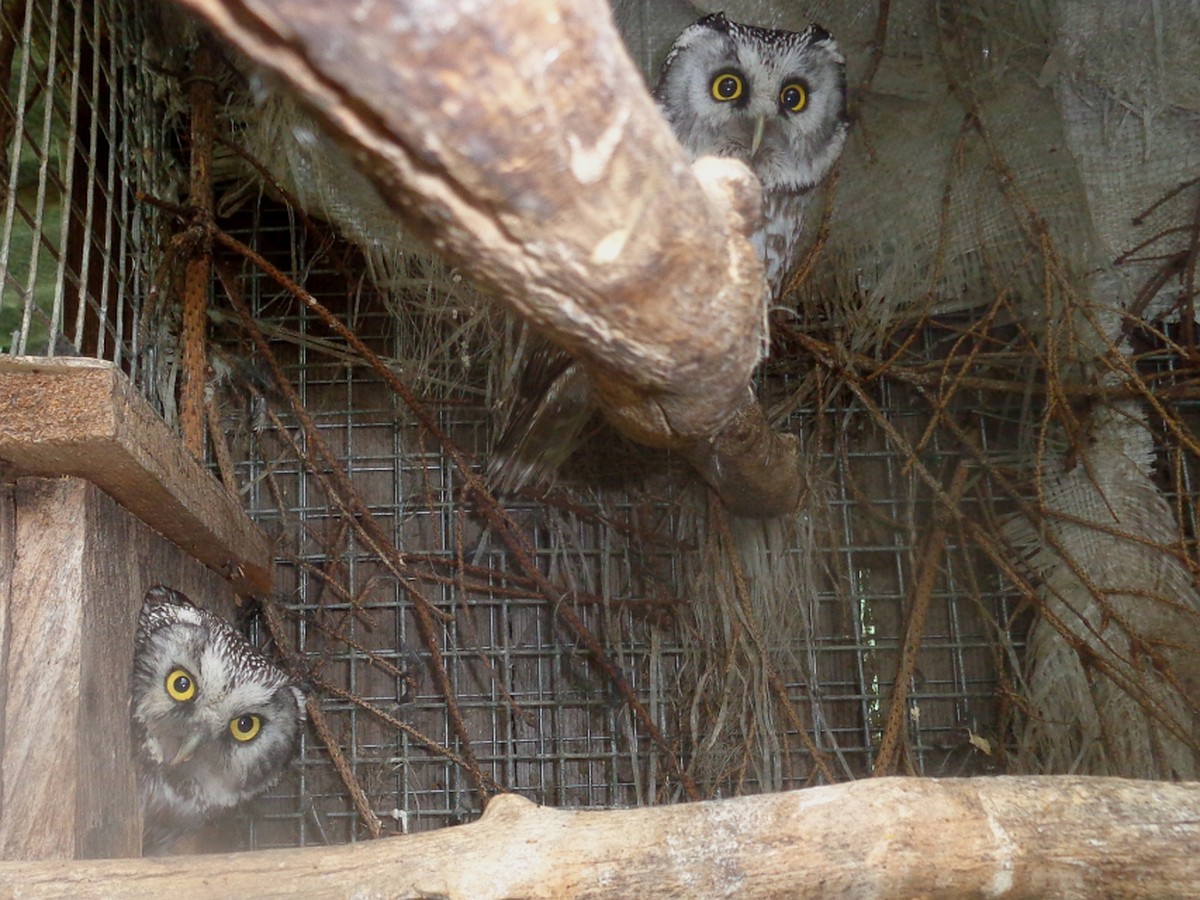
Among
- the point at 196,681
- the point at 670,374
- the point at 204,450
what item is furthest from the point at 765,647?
the point at 670,374

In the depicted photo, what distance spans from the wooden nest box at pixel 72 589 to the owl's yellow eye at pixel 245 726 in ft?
1.47

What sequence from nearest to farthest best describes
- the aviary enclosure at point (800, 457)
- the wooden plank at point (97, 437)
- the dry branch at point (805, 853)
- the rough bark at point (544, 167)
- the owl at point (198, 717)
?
the rough bark at point (544, 167) → the dry branch at point (805, 853) → the wooden plank at point (97, 437) → the owl at point (198, 717) → the aviary enclosure at point (800, 457)

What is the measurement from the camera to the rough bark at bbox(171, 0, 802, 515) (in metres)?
0.44

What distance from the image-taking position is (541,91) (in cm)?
47

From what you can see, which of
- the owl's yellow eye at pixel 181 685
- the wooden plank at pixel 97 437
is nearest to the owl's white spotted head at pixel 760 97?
the wooden plank at pixel 97 437

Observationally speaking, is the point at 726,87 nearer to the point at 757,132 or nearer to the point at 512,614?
the point at 757,132

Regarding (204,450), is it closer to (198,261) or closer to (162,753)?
(198,261)

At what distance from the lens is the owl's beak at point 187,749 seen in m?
1.37

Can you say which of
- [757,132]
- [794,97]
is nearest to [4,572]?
[757,132]

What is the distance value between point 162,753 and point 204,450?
67 centimetres

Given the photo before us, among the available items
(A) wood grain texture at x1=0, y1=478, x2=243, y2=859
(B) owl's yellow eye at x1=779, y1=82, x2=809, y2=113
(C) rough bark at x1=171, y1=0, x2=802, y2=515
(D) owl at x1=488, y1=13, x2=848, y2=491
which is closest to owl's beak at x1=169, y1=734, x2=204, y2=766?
(A) wood grain texture at x1=0, y1=478, x2=243, y2=859

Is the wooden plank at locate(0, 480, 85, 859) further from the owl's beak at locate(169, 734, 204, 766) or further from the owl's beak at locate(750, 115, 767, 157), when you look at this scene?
the owl's beak at locate(750, 115, 767, 157)

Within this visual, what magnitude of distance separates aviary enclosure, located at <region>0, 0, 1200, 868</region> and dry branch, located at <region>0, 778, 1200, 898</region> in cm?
99

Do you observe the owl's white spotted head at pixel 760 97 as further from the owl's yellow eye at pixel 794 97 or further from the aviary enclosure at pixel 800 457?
the aviary enclosure at pixel 800 457
